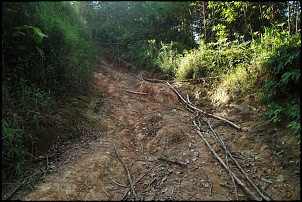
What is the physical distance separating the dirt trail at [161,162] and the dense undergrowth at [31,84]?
38 cm

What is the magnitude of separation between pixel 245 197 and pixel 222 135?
1.20m

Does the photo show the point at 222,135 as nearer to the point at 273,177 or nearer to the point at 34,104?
the point at 273,177

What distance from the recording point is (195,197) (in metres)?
1.99

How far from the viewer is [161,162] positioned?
266 centimetres

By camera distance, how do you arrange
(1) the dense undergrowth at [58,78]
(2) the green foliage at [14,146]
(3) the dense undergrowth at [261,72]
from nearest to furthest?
1. (2) the green foliage at [14,146]
2. (1) the dense undergrowth at [58,78]
3. (3) the dense undergrowth at [261,72]

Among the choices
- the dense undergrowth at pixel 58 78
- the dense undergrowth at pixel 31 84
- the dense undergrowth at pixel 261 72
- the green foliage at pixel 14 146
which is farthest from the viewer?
the dense undergrowth at pixel 261 72

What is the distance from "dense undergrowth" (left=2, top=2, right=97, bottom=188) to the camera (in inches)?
82.7

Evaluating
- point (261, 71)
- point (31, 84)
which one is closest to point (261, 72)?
point (261, 71)

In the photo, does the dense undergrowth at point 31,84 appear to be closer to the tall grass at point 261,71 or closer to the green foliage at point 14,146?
the green foliage at point 14,146

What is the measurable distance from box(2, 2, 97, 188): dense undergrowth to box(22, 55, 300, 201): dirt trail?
38cm

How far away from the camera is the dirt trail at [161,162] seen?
2.00 metres

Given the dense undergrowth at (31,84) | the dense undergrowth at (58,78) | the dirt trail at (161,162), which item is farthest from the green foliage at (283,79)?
the dense undergrowth at (31,84)

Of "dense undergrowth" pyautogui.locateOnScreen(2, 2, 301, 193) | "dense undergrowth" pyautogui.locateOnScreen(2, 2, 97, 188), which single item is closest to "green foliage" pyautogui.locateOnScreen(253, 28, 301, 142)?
"dense undergrowth" pyautogui.locateOnScreen(2, 2, 301, 193)

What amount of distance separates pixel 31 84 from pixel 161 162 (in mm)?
2278
